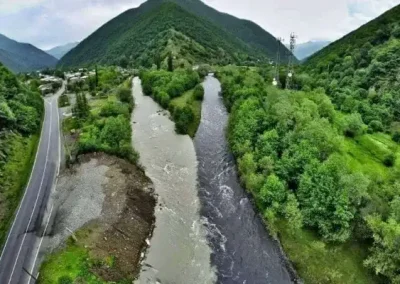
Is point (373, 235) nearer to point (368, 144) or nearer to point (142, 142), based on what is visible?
point (368, 144)

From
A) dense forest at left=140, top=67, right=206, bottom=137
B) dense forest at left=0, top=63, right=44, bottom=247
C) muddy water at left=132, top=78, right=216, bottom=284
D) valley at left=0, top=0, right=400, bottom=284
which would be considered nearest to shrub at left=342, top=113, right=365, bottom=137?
valley at left=0, top=0, right=400, bottom=284

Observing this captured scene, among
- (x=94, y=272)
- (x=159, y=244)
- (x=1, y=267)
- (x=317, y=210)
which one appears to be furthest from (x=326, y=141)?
(x=1, y=267)

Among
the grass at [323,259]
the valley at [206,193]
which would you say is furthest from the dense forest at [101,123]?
the grass at [323,259]

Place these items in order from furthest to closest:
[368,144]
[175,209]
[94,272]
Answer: [368,144], [175,209], [94,272]

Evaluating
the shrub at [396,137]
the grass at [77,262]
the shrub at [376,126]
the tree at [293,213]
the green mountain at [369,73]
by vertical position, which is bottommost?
the grass at [77,262]

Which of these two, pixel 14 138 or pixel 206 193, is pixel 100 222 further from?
pixel 14 138

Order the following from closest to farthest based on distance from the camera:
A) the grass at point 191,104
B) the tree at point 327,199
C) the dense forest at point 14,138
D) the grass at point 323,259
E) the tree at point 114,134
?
the grass at point 323,259 < the tree at point 327,199 < the dense forest at point 14,138 < the tree at point 114,134 < the grass at point 191,104

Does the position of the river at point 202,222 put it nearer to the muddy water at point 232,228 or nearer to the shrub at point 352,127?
the muddy water at point 232,228
